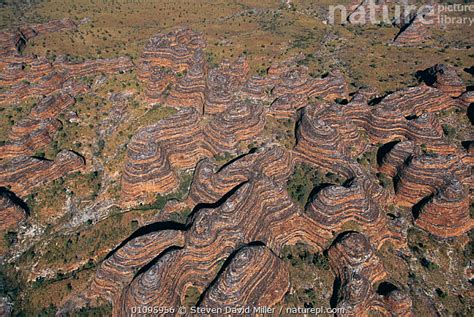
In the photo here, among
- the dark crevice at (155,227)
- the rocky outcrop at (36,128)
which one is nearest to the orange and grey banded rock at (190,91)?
the rocky outcrop at (36,128)

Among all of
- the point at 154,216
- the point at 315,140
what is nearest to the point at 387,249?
the point at 315,140

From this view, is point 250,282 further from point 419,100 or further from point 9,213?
point 419,100

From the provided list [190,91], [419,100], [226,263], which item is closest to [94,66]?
[190,91]

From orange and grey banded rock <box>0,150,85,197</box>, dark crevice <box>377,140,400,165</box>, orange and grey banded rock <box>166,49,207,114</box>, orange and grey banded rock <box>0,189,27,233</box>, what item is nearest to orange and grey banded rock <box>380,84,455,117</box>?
dark crevice <box>377,140,400,165</box>

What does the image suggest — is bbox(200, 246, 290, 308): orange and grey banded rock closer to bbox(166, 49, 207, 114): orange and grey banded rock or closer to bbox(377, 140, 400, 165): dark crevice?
bbox(377, 140, 400, 165): dark crevice

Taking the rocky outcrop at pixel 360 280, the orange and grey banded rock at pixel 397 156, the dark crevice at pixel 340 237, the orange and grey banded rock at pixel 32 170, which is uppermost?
the orange and grey banded rock at pixel 32 170

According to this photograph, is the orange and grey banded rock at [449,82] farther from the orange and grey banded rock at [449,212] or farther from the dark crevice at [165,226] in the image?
the dark crevice at [165,226]

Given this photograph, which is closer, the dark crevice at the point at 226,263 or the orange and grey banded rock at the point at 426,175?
the dark crevice at the point at 226,263
